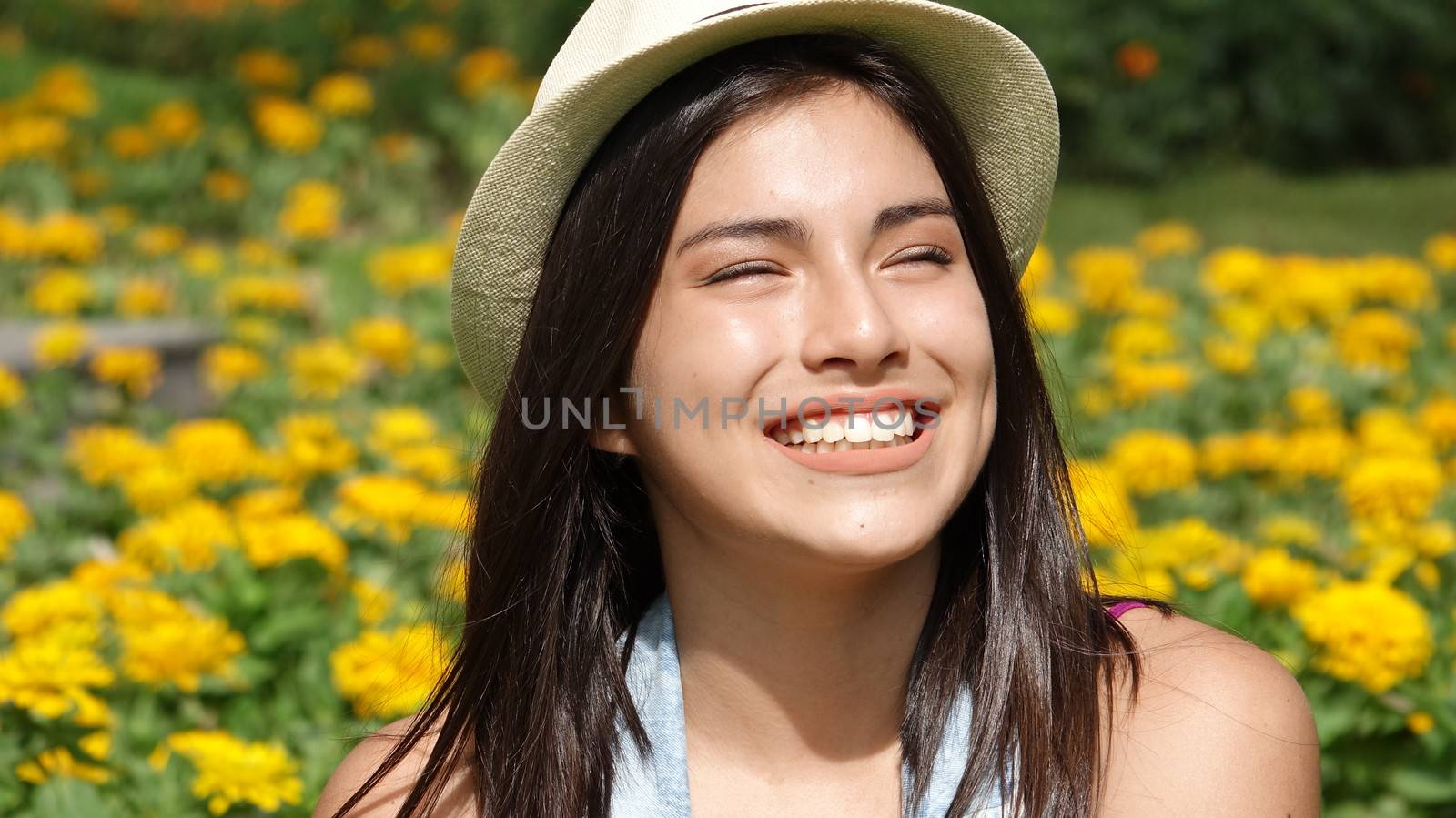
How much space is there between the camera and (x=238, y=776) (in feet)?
6.98

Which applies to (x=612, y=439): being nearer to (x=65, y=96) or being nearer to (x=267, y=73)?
(x=65, y=96)

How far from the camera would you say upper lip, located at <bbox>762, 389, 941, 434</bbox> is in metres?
1.74

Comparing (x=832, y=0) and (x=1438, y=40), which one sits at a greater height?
(x=1438, y=40)

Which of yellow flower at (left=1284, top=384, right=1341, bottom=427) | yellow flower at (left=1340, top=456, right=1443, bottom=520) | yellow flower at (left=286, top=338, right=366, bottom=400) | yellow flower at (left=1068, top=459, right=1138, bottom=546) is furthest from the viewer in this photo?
yellow flower at (left=286, top=338, right=366, bottom=400)

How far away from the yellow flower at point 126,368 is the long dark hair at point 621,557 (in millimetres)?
2220

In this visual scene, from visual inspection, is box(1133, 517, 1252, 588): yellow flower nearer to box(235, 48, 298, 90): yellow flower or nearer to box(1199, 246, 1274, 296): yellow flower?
box(1199, 246, 1274, 296): yellow flower

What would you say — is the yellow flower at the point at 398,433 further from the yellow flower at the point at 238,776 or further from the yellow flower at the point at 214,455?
the yellow flower at the point at 238,776

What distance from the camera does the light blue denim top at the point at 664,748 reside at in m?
1.90

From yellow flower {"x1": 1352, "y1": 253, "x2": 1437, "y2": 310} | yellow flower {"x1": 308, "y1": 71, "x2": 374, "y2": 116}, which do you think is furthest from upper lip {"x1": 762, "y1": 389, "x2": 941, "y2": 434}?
yellow flower {"x1": 308, "y1": 71, "x2": 374, "y2": 116}

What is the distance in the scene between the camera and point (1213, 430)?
3.98 metres

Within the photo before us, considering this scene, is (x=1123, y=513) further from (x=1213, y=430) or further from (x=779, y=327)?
(x=779, y=327)

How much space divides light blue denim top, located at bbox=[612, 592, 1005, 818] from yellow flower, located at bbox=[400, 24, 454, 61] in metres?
5.73

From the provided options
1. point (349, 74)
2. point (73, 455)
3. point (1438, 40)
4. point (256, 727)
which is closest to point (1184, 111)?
point (1438, 40)

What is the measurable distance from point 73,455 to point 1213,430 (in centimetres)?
259
